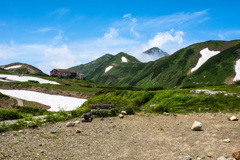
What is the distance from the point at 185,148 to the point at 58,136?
8.44m

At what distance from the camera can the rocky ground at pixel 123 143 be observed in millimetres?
8695

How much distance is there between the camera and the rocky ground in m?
8.70

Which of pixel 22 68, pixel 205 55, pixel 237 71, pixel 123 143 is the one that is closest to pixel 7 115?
pixel 123 143

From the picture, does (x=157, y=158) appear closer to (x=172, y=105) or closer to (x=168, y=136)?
(x=168, y=136)

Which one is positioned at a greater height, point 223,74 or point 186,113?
point 223,74

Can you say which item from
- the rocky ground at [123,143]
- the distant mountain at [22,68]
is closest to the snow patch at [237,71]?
the rocky ground at [123,143]

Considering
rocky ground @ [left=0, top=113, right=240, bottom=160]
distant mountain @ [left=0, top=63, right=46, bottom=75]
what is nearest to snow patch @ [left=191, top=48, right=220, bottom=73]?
rocky ground @ [left=0, top=113, right=240, bottom=160]

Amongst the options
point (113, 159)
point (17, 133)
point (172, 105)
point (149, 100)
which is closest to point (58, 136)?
point (17, 133)

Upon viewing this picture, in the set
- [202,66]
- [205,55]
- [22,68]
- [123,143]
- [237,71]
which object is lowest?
[123,143]

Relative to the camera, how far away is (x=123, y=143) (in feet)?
35.9

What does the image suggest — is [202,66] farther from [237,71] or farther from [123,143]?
[123,143]

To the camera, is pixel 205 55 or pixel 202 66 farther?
pixel 205 55

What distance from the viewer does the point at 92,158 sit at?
8.59m

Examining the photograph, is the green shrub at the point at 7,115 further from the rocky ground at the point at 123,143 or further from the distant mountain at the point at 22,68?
the distant mountain at the point at 22,68
